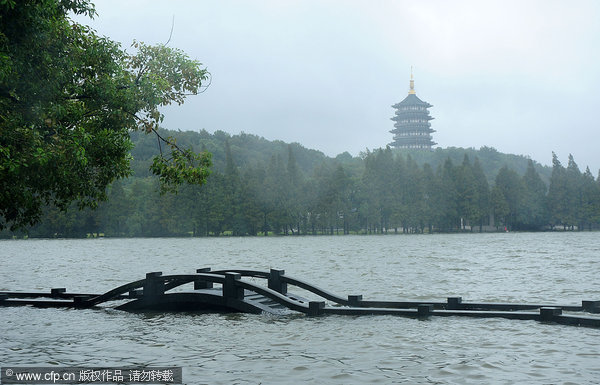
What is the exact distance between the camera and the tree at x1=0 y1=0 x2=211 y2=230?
11406 millimetres

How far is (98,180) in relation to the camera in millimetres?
16281

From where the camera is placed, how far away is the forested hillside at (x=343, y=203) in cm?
11881

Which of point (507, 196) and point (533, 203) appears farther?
point (533, 203)

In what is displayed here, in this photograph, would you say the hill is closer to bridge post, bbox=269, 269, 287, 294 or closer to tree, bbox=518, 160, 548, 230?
tree, bbox=518, 160, 548, 230

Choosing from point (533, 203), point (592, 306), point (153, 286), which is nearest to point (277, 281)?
point (153, 286)

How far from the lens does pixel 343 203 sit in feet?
402

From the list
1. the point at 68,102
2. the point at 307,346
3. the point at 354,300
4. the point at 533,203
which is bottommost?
the point at 307,346

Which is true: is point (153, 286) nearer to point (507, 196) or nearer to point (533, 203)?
point (507, 196)

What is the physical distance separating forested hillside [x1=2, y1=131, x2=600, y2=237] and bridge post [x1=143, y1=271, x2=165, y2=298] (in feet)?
331

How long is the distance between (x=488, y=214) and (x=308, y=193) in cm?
3561

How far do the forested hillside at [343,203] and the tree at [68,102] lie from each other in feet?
336

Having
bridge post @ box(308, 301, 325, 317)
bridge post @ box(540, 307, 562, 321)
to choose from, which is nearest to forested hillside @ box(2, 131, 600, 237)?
bridge post @ box(308, 301, 325, 317)

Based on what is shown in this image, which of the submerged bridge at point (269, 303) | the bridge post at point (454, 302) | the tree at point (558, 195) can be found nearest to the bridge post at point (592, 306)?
the submerged bridge at point (269, 303)

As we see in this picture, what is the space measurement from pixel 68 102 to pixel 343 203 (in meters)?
109
